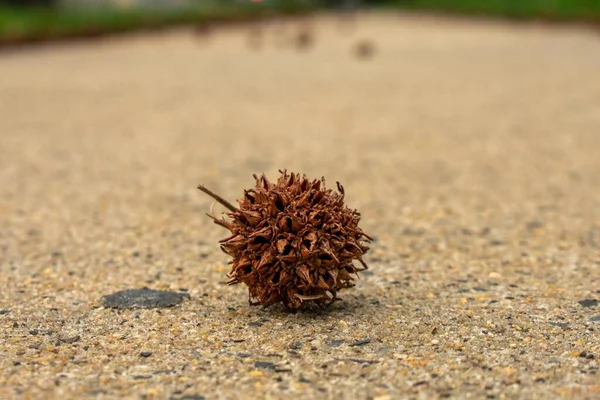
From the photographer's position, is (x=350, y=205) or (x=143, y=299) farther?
(x=350, y=205)

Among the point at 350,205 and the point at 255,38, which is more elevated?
the point at 255,38

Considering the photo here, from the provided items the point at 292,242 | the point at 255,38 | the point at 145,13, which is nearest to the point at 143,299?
the point at 292,242

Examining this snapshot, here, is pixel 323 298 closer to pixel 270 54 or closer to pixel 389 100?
pixel 389 100

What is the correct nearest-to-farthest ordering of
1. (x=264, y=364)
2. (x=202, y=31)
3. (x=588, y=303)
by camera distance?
(x=264, y=364) < (x=588, y=303) < (x=202, y=31)

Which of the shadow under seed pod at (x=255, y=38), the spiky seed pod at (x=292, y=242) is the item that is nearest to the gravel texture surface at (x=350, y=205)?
the spiky seed pod at (x=292, y=242)

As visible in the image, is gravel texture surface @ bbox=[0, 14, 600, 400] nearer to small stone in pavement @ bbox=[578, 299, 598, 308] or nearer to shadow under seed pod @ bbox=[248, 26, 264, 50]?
small stone in pavement @ bbox=[578, 299, 598, 308]

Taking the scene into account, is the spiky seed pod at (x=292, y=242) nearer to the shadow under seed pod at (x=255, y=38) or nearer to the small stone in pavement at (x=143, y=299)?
the small stone in pavement at (x=143, y=299)

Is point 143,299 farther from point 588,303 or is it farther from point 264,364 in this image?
point 588,303

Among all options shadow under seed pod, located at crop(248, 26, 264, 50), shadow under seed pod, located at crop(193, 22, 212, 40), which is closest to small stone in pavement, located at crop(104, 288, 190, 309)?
shadow under seed pod, located at crop(248, 26, 264, 50)
